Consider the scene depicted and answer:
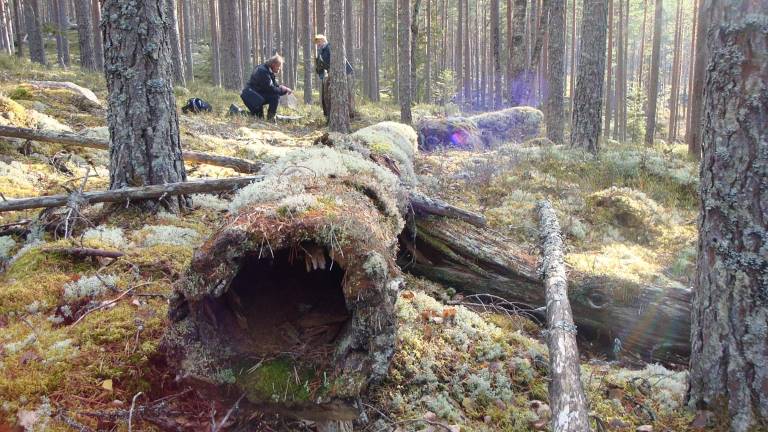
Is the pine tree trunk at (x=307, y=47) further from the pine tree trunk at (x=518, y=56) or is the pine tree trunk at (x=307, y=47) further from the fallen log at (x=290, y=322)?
the fallen log at (x=290, y=322)

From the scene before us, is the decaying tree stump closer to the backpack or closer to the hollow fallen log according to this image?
the hollow fallen log

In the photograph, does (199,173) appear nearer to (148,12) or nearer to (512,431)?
(148,12)

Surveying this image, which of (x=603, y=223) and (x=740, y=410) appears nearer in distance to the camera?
(x=740, y=410)

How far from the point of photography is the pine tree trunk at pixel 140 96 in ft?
15.6

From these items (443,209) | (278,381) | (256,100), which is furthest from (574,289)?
(256,100)

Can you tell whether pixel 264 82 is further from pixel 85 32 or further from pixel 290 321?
pixel 290 321

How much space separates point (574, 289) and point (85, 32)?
21532mm

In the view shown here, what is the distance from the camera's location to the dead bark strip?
2631 mm

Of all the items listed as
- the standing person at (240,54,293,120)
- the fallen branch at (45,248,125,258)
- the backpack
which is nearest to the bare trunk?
the standing person at (240,54,293,120)

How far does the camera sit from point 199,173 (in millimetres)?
→ 7082

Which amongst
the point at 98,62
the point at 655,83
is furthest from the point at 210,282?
the point at 98,62

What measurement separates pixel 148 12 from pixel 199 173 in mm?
2686

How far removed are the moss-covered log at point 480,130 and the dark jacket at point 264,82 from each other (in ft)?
13.9

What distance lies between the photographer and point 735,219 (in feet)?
9.57
